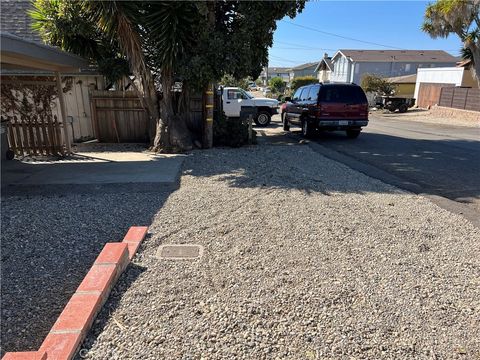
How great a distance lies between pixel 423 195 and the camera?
6164 millimetres

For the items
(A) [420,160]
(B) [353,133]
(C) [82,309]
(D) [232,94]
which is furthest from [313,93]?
(C) [82,309]

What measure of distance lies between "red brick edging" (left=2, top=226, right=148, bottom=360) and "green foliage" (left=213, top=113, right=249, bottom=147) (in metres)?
7.39

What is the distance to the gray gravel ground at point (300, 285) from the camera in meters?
2.52

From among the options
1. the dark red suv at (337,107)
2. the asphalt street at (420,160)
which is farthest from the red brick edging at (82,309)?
the dark red suv at (337,107)

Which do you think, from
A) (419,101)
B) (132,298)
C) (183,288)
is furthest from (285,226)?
(419,101)

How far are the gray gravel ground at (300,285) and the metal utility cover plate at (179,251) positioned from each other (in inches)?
3.7

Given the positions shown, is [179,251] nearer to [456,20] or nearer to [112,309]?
[112,309]

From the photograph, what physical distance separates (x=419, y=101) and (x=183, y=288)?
33.8 metres

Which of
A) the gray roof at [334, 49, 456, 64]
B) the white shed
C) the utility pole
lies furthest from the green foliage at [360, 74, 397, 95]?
the utility pole

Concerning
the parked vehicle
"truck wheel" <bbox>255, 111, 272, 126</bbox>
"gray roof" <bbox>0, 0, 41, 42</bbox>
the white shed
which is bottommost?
"truck wheel" <bbox>255, 111, 272, 126</bbox>

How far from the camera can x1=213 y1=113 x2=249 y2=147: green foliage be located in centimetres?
1081

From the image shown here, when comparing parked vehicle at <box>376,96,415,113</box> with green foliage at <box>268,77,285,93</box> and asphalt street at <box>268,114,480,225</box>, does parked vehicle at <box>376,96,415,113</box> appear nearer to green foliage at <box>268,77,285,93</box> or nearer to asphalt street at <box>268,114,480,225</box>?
asphalt street at <box>268,114,480,225</box>

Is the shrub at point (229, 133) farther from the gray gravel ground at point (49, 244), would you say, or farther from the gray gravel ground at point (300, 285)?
the gray gravel ground at point (300, 285)

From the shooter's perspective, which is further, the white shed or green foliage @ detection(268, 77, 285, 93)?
green foliage @ detection(268, 77, 285, 93)
